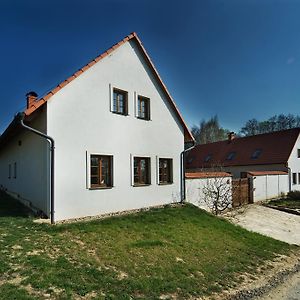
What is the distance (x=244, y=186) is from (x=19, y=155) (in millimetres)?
14521

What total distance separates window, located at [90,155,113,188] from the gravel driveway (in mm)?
6607

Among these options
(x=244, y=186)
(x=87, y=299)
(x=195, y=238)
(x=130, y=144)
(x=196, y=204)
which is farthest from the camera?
(x=244, y=186)

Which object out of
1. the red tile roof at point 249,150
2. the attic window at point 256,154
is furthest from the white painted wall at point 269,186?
the attic window at point 256,154

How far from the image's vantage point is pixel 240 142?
33.2 metres

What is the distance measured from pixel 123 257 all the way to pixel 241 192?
13.6 metres

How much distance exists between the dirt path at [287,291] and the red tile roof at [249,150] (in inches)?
852

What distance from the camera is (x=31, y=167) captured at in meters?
11.3

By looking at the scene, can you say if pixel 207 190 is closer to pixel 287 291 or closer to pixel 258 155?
pixel 287 291

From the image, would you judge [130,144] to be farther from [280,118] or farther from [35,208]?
[280,118]

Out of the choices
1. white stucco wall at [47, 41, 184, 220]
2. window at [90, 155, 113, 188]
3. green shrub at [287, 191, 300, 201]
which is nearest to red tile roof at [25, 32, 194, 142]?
white stucco wall at [47, 41, 184, 220]

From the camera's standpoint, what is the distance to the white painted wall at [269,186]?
65.2ft

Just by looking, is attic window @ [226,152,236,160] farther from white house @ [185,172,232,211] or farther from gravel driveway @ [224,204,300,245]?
white house @ [185,172,232,211]

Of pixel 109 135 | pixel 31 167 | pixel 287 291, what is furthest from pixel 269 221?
pixel 31 167

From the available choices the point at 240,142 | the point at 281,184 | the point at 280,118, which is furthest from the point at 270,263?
the point at 280,118
